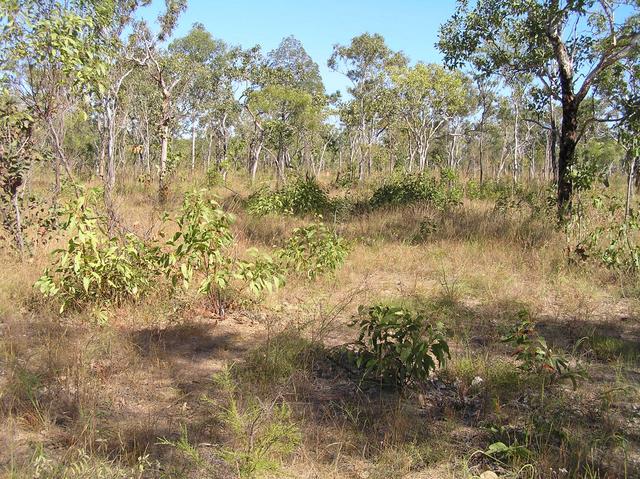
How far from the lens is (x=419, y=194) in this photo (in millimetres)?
10906

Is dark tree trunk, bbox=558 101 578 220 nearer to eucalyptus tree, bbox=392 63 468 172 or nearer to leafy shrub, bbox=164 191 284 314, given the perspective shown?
leafy shrub, bbox=164 191 284 314

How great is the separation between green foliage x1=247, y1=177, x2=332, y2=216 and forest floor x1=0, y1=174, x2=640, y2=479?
15.6 ft

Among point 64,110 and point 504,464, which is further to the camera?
point 64,110

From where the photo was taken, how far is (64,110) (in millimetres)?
5879

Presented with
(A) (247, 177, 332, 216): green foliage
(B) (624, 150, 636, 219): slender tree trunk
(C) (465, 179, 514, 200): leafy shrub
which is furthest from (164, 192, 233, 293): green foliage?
(C) (465, 179, 514, 200): leafy shrub

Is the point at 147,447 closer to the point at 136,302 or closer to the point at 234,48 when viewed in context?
the point at 136,302

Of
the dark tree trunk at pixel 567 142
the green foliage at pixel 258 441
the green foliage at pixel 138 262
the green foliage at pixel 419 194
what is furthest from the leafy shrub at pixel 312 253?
the green foliage at pixel 419 194

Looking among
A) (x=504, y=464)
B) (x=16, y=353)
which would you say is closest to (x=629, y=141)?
(x=504, y=464)

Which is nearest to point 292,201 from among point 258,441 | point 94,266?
point 94,266

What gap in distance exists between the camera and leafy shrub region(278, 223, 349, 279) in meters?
5.85

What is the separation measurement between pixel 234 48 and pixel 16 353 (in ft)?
74.8

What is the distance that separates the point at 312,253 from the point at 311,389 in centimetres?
271

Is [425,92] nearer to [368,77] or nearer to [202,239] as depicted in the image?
[368,77]

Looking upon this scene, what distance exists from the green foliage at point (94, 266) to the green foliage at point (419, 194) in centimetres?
670
